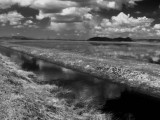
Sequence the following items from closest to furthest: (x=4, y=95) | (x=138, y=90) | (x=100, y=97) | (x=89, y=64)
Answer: (x=4, y=95) → (x=100, y=97) → (x=138, y=90) → (x=89, y=64)

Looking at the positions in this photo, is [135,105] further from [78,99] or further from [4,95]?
[4,95]

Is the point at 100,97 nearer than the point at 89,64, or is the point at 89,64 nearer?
the point at 100,97

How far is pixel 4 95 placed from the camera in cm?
2480

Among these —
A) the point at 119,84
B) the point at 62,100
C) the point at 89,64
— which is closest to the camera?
the point at 62,100

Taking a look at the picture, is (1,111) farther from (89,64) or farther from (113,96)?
(89,64)

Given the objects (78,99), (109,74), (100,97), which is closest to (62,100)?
(78,99)

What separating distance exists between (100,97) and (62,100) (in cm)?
615

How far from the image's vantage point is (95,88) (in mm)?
37906

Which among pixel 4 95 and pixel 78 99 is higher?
pixel 4 95

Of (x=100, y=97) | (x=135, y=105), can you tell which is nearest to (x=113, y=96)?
(x=100, y=97)

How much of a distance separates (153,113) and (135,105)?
10.9ft

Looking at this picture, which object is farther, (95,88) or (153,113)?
(95,88)

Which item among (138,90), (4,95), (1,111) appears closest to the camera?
(1,111)

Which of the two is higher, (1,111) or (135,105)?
(1,111)
